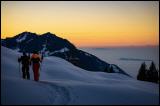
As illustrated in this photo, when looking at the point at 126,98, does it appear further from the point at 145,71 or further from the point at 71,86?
the point at 145,71

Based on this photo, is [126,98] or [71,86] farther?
[71,86]

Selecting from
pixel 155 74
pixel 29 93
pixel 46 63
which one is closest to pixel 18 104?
pixel 29 93

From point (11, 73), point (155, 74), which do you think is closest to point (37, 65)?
point (11, 73)

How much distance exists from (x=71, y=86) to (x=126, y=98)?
3.56 metres

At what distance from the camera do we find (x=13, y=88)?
43.1 ft

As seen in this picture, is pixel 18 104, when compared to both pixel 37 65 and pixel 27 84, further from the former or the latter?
pixel 37 65

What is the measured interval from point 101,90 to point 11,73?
706cm

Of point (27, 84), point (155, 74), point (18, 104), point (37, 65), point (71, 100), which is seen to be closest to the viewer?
point (18, 104)

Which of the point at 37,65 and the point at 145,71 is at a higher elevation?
the point at 37,65

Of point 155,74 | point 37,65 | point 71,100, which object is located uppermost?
point 37,65

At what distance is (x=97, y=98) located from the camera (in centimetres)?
1308

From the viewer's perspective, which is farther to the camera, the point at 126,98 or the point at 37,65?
A: the point at 37,65

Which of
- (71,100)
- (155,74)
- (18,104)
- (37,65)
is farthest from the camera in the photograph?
(155,74)

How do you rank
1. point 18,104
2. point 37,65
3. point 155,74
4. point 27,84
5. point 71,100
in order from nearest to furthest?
point 18,104, point 71,100, point 27,84, point 37,65, point 155,74
